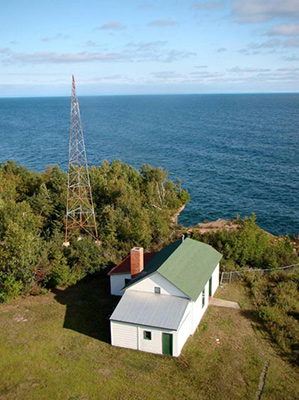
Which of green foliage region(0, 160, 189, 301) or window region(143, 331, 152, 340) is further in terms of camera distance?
green foliage region(0, 160, 189, 301)

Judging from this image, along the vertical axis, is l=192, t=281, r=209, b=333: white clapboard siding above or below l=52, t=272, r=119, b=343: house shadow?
above

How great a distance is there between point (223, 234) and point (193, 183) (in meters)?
31.1

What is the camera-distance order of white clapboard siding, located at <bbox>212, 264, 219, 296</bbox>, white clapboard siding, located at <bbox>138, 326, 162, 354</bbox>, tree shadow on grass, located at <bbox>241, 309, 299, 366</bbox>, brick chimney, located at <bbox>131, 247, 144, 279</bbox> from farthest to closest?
1. white clapboard siding, located at <bbox>212, 264, 219, 296</bbox>
2. brick chimney, located at <bbox>131, 247, 144, 279</bbox>
3. white clapboard siding, located at <bbox>138, 326, 162, 354</bbox>
4. tree shadow on grass, located at <bbox>241, 309, 299, 366</bbox>

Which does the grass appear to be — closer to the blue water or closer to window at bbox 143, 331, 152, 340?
window at bbox 143, 331, 152, 340

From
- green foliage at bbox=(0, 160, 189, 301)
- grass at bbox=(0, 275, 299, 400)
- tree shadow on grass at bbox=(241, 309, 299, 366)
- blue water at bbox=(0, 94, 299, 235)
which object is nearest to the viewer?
grass at bbox=(0, 275, 299, 400)

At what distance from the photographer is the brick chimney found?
25.0 metres

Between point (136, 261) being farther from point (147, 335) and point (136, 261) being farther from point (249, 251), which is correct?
point (249, 251)

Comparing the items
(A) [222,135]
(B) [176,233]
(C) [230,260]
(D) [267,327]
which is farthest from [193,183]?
(A) [222,135]

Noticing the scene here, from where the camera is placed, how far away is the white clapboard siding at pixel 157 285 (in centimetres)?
2277

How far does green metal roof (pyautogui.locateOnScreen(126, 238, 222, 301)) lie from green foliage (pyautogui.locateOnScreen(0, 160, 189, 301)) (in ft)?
23.7

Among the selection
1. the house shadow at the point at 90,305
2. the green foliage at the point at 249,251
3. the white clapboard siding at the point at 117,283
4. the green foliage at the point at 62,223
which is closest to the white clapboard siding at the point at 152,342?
the house shadow at the point at 90,305

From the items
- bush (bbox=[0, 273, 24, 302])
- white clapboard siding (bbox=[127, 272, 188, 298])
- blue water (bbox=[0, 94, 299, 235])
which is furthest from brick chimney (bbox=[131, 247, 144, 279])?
blue water (bbox=[0, 94, 299, 235])

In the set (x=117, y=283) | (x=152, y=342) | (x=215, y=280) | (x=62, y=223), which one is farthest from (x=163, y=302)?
(x=62, y=223)

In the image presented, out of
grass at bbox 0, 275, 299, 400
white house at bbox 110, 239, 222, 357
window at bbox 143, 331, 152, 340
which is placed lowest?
grass at bbox 0, 275, 299, 400
